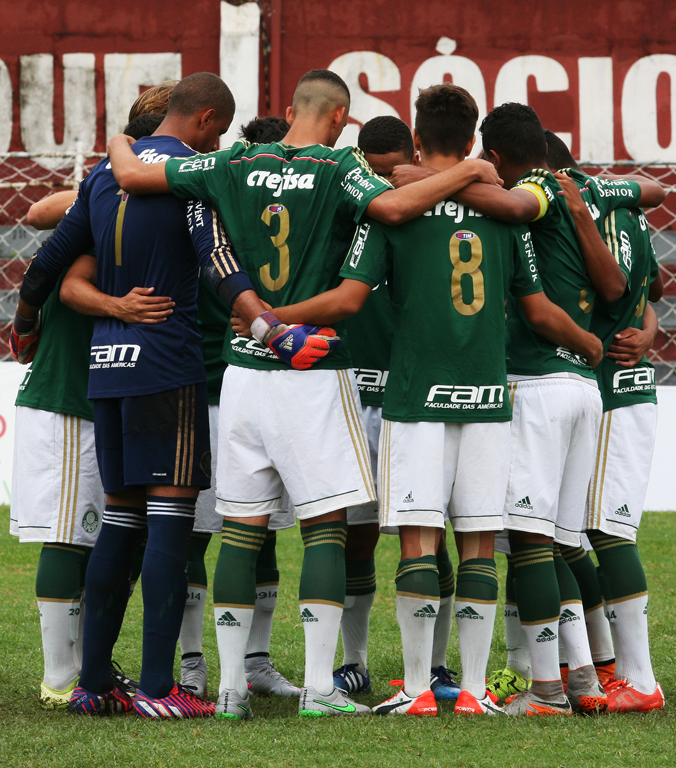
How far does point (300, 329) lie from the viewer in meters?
3.38

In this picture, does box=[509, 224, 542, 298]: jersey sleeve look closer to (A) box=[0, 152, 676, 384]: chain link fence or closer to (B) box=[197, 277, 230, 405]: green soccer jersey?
(B) box=[197, 277, 230, 405]: green soccer jersey

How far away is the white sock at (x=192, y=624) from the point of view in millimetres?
3982

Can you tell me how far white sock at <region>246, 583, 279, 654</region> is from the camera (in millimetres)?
4164

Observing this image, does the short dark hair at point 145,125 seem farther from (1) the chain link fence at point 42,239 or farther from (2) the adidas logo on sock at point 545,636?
(1) the chain link fence at point 42,239

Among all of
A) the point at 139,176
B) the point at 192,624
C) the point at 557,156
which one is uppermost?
the point at 557,156

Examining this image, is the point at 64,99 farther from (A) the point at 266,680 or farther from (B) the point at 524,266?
(B) the point at 524,266

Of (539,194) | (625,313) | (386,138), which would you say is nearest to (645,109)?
(386,138)

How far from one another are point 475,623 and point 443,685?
25.0 inches

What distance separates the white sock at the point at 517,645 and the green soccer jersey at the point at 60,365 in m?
1.82

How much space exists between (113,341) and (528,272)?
4.83ft

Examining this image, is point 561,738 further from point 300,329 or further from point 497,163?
point 497,163

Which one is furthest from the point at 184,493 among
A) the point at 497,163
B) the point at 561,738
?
the point at 497,163

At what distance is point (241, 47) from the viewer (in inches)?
510

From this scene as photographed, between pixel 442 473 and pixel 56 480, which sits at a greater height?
Answer: pixel 442 473
